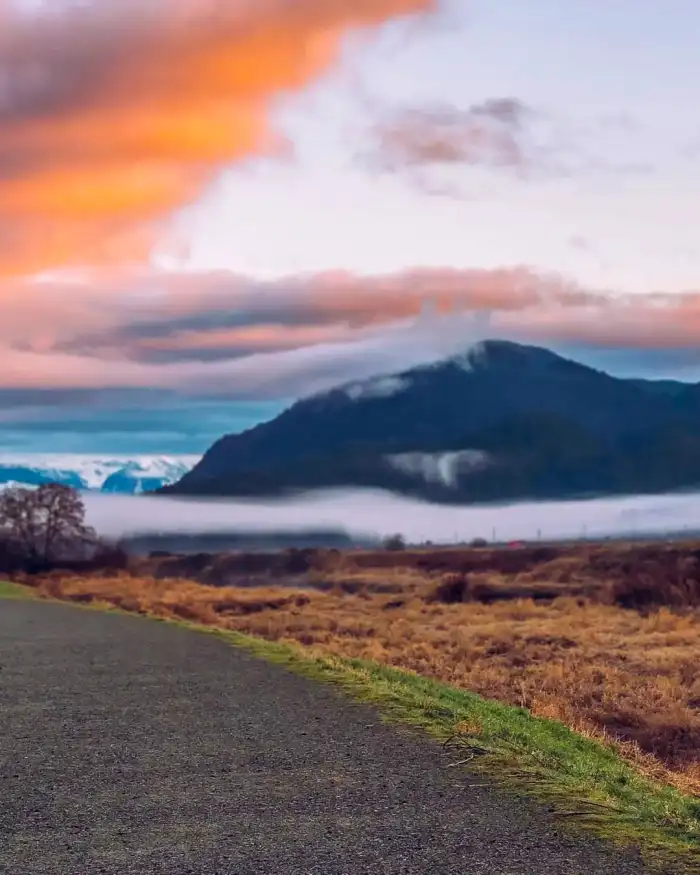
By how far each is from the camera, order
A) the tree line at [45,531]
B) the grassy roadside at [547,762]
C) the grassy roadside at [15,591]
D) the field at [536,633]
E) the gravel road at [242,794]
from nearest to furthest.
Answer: the gravel road at [242,794]
the grassy roadside at [547,762]
the field at [536,633]
the grassy roadside at [15,591]
the tree line at [45,531]

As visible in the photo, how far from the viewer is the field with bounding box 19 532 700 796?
1558 centimetres

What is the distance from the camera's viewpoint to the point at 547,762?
8914mm

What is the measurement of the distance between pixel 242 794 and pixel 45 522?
153 feet

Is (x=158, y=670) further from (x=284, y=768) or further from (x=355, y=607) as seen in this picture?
(x=355, y=607)

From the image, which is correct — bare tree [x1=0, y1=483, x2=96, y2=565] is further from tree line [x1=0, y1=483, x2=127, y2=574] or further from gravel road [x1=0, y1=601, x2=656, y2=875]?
gravel road [x1=0, y1=601, x2=656, y2=875]

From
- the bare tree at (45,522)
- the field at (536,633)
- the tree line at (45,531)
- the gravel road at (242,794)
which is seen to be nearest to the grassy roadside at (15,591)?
the field at (536,633)

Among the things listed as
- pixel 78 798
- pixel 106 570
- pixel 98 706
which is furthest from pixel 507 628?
pixel 106 570

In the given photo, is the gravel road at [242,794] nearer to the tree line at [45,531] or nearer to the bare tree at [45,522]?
the tree line at [45,531]

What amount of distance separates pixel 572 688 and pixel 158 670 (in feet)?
22.1

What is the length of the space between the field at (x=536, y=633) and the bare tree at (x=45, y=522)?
273 cm

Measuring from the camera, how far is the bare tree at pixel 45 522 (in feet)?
172

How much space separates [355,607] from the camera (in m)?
41.9

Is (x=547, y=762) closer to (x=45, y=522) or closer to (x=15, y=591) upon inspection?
(x=15, y=591)

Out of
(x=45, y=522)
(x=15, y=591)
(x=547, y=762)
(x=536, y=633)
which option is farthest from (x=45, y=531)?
(x=547, y=762)
